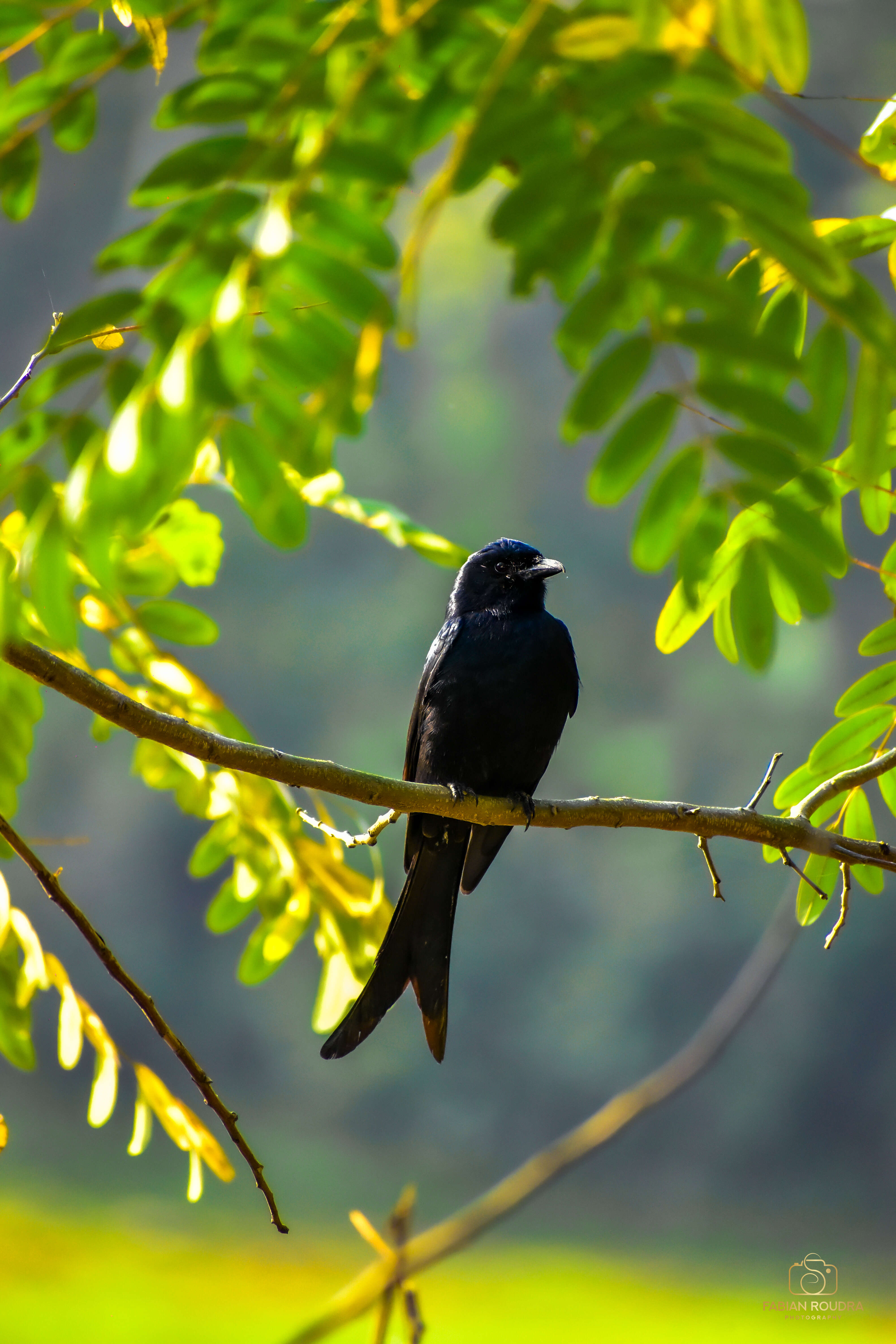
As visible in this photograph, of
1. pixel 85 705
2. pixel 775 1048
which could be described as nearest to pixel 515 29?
pixel 85 705

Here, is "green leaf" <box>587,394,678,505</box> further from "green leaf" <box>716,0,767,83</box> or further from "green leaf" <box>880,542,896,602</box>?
"green leaf" <box>880,542,896,602</box>

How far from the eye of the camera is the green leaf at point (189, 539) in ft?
7.36

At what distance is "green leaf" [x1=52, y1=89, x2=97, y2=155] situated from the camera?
125 cm

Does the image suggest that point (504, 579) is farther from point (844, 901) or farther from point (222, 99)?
point (222, 99)

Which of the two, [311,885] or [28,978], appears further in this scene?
[311,885]

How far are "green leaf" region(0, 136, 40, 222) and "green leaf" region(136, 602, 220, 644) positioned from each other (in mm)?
1006

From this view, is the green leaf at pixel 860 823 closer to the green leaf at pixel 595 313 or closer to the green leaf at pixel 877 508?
the green leaf at pixel 877 508

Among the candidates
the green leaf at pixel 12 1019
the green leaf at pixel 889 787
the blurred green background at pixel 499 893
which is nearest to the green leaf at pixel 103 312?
the green leaf at pixel 12 1019

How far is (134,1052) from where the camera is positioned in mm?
9352

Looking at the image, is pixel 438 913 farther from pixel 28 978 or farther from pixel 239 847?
pixel 28 978

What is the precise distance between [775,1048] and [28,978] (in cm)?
892

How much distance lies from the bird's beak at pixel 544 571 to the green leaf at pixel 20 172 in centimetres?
208

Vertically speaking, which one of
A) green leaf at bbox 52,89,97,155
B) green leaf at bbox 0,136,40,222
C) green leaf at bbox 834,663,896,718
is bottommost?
green leaf at bbox 834,663,896,718

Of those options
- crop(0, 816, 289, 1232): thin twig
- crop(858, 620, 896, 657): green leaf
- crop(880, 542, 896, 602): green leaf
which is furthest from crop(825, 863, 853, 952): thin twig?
crop(0, 816, 289, 1232): thin twig
